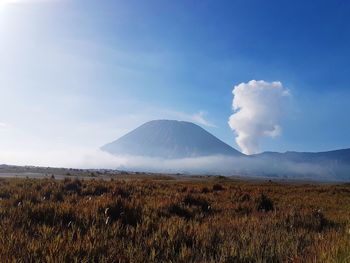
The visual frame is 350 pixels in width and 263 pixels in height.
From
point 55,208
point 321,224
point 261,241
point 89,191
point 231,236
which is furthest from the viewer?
point 89,191

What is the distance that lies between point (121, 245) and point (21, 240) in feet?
3.98

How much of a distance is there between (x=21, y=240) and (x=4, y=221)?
177 centimetres

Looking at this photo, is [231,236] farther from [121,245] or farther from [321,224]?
[321,224]

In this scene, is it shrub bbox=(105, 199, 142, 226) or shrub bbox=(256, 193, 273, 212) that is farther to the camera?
shrub bbox=(256, 193, 273, 212)

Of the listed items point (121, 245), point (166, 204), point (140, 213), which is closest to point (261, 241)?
point (121, 245)

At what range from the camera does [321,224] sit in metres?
9.85

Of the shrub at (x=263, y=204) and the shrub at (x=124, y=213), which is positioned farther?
the shrub at (x=263, y=204)

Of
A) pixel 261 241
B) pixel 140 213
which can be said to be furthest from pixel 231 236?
pixel 140 213

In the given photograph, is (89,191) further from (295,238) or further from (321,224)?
(295,238)

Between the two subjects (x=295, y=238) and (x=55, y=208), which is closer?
(x=295, y=238)

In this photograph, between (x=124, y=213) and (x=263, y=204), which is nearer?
(x=124, y=213)

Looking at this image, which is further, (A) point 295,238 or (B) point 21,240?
(A) point 295,238

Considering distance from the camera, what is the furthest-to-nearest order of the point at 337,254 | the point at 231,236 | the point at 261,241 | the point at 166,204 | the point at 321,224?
the point at 166,204, the point at 321,224, the point at 231,236, the point at 261,241, the point at 337,254

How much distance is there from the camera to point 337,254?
5047 mm
